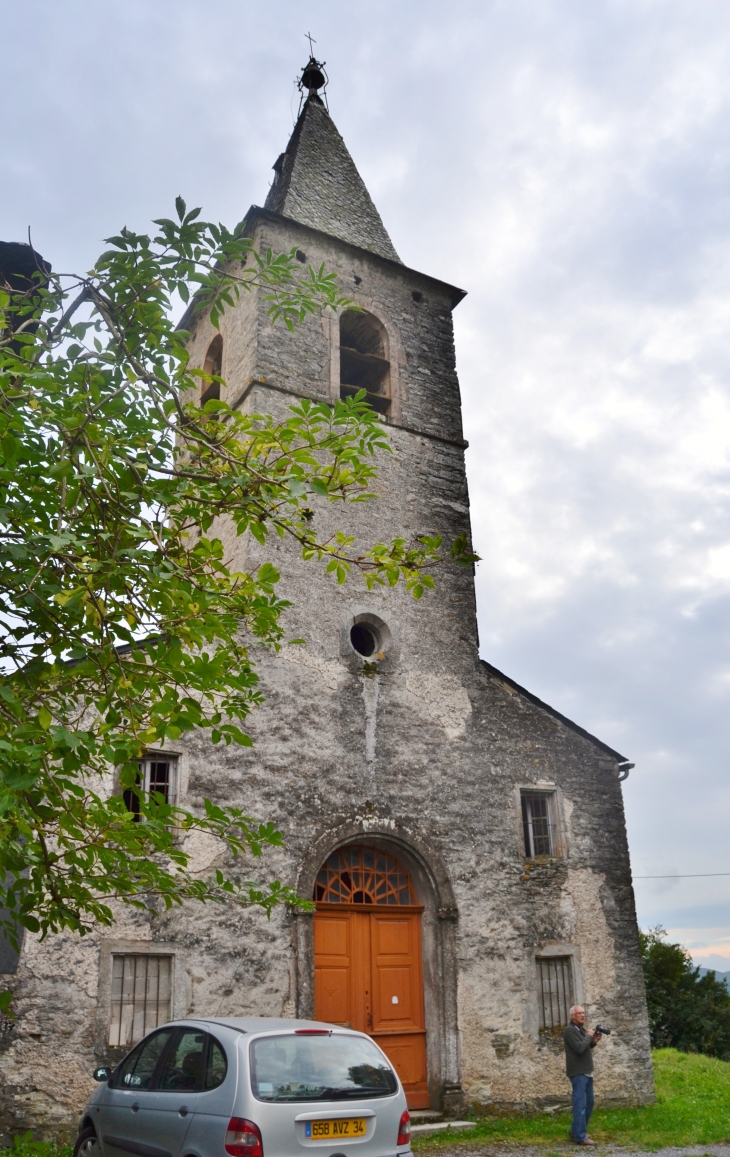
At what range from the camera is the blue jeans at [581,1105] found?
31.6ft

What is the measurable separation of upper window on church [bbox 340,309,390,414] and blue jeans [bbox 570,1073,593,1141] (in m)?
9.72

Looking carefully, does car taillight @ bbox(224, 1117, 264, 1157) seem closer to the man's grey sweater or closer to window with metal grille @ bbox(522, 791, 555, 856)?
the man's grey sweater

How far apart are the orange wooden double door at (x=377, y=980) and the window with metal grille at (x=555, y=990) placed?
5.48ft

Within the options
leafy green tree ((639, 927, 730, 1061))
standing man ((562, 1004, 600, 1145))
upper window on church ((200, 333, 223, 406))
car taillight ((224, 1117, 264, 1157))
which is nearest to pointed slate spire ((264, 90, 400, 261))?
upper window on church ((200, 333, 223, 406))

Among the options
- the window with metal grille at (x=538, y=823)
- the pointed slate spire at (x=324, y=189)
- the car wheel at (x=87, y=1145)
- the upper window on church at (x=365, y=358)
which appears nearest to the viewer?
the car wheel at (x=87, y=1145)

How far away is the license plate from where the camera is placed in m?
5.05

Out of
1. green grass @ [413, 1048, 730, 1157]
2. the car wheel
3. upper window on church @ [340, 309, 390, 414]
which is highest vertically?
upper window on church @ [340, 309, 390, 414]

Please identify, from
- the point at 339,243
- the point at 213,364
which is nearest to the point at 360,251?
the point at 339,243

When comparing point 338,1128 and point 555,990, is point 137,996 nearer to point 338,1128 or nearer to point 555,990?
point 338,1128

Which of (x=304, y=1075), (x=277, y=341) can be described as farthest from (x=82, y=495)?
(x=277, y=341)

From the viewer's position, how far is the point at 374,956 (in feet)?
36.3

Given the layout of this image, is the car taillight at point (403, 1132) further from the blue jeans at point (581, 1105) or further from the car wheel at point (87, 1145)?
the blue jeans at point (581, 1105)

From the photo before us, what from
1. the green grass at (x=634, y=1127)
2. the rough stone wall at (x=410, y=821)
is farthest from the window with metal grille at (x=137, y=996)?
the green grass at (x=634, y=1127)

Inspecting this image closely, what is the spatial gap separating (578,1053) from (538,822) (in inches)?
128
